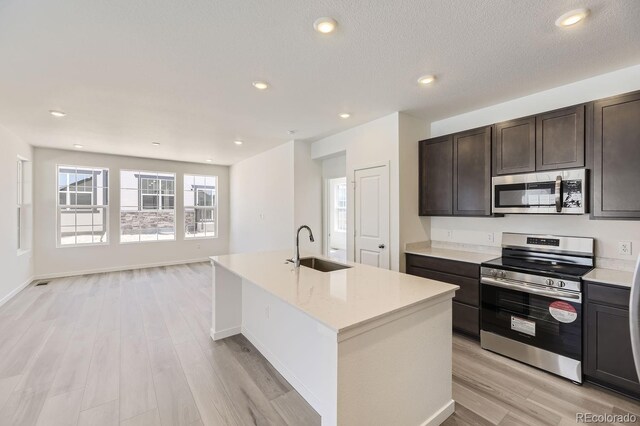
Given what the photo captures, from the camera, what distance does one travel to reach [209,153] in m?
6.13

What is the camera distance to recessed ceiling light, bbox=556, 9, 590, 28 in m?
1.74

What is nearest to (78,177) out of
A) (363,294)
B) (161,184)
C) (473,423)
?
(161,184)

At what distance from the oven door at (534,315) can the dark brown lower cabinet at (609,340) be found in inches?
2.8

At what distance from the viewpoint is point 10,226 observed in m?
4.45

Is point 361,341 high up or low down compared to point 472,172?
down

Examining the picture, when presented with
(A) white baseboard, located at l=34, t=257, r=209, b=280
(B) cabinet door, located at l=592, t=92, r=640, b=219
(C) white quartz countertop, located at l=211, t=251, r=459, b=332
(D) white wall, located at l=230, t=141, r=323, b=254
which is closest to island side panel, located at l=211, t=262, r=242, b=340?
(C) white quartz countertop, located at l=211, t=251, r=459, b=332

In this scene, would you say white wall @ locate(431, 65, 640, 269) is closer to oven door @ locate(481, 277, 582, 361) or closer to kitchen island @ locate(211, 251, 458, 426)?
oven door @ locate(481, 277, 582, 361)

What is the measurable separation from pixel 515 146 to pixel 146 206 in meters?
7.37

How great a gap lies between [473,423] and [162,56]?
11.6 feet

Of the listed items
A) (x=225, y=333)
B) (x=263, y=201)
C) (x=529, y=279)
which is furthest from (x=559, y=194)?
(x=263, y=201)

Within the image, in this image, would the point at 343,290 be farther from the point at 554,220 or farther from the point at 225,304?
the point at 554,220

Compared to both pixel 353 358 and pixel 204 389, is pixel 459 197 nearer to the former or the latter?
pixel 353 358

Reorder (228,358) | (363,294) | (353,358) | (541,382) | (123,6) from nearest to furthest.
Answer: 1. (353,358)
2. (123,6)
3. (363,294)
4. (541,382)
5. (228,358)

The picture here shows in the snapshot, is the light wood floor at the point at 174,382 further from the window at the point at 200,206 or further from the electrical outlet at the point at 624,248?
the window at the point at 200,206
